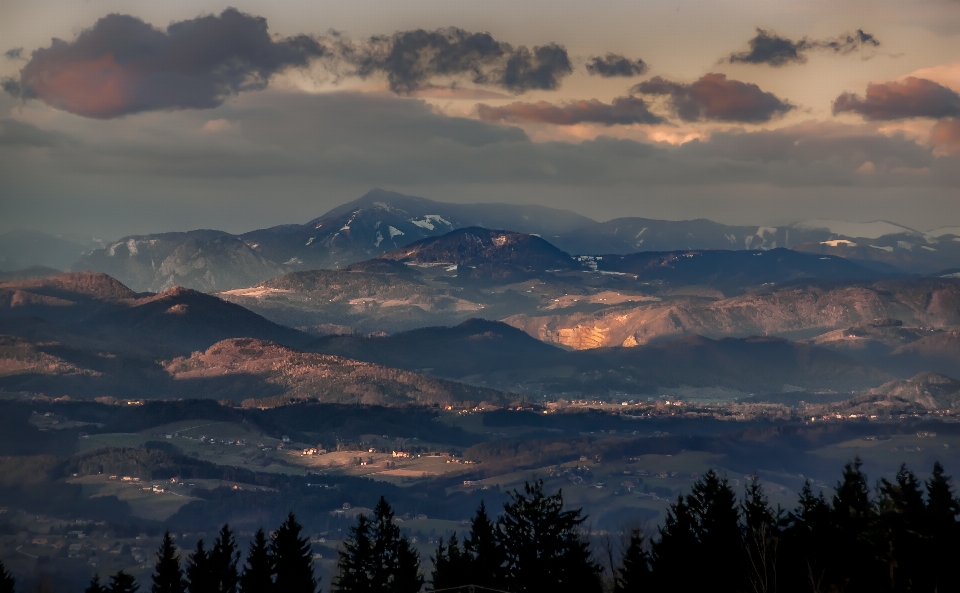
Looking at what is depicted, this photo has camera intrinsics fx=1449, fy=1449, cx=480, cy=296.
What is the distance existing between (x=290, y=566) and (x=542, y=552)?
2259 cm

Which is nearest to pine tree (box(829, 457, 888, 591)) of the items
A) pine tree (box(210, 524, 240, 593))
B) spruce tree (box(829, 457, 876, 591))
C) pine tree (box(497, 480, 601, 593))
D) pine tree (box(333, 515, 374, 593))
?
spruce tree (box(829, 457, 876, 591))

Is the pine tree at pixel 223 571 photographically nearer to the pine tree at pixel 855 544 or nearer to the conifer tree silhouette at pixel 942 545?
the pine tree at pixel 855 544

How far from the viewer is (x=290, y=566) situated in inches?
4353

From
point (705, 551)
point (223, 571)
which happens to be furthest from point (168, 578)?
point (705, 551)

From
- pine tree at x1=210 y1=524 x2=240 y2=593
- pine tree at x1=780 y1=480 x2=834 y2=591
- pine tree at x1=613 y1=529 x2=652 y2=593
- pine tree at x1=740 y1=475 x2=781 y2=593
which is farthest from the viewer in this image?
pine tree at x1=210 y1=524 x2=240 y2=593

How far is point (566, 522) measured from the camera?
99.2 m

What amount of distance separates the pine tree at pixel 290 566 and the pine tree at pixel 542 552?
1819 cm

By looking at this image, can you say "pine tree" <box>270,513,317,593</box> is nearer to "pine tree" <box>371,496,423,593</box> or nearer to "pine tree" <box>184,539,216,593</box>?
"pine tree" <box>184,539,216,593</box>

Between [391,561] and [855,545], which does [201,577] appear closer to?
[391,561]

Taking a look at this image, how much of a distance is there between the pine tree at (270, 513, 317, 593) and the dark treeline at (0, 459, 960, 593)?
92mm

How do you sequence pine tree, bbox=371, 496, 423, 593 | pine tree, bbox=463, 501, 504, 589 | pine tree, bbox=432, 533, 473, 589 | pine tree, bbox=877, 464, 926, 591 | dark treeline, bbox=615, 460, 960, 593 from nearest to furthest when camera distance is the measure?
1. pine tree, bbox=877, 464, 926, 591
2. dark treeline, bbox=615, 460, 960, 593
3. pine tree, bbox=463, 501, 504, 589
4. pine tree, bbox=432, 533, 473, 589
5. pine tree, bbox=371, 496, 423, 593

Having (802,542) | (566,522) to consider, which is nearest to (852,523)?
(802,542)

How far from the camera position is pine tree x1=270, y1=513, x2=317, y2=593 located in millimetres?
108938

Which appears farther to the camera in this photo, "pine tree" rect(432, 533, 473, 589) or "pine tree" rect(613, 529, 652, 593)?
"pine tree" rect(432, 533, 473, 589)
